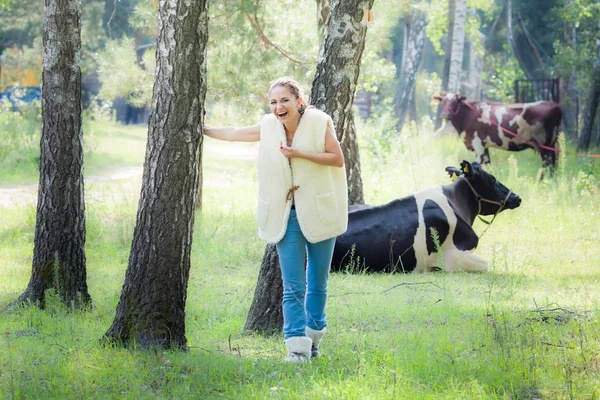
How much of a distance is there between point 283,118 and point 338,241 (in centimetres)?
409

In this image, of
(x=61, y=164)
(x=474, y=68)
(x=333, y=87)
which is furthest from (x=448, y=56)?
(x=333, y=87)

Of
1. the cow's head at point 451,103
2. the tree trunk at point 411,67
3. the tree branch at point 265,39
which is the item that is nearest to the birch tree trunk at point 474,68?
the tree trunk at point 411,67

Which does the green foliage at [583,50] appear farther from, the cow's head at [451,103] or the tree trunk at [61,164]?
the tree trunk at [61,164]

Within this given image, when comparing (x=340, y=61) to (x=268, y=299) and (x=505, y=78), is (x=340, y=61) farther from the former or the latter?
(x=505, y=78)

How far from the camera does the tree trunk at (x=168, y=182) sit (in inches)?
224

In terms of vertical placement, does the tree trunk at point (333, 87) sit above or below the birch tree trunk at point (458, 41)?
below

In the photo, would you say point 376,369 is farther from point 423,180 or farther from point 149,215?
point 423,180

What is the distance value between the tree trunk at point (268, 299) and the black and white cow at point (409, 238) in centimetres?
273

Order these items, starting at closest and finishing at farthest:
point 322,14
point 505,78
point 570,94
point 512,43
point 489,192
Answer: point 489,192
point 322,14
point 570,94
point 505,78
point 512,43

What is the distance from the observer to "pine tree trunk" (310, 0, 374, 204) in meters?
6.57

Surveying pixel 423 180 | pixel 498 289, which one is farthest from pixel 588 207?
pixel 498 289

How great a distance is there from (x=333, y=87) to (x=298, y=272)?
1.72 m

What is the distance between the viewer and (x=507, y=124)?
18094mm

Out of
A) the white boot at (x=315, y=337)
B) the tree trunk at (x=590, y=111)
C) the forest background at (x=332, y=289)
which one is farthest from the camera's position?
the tree trunk at (x=590, y=111)
